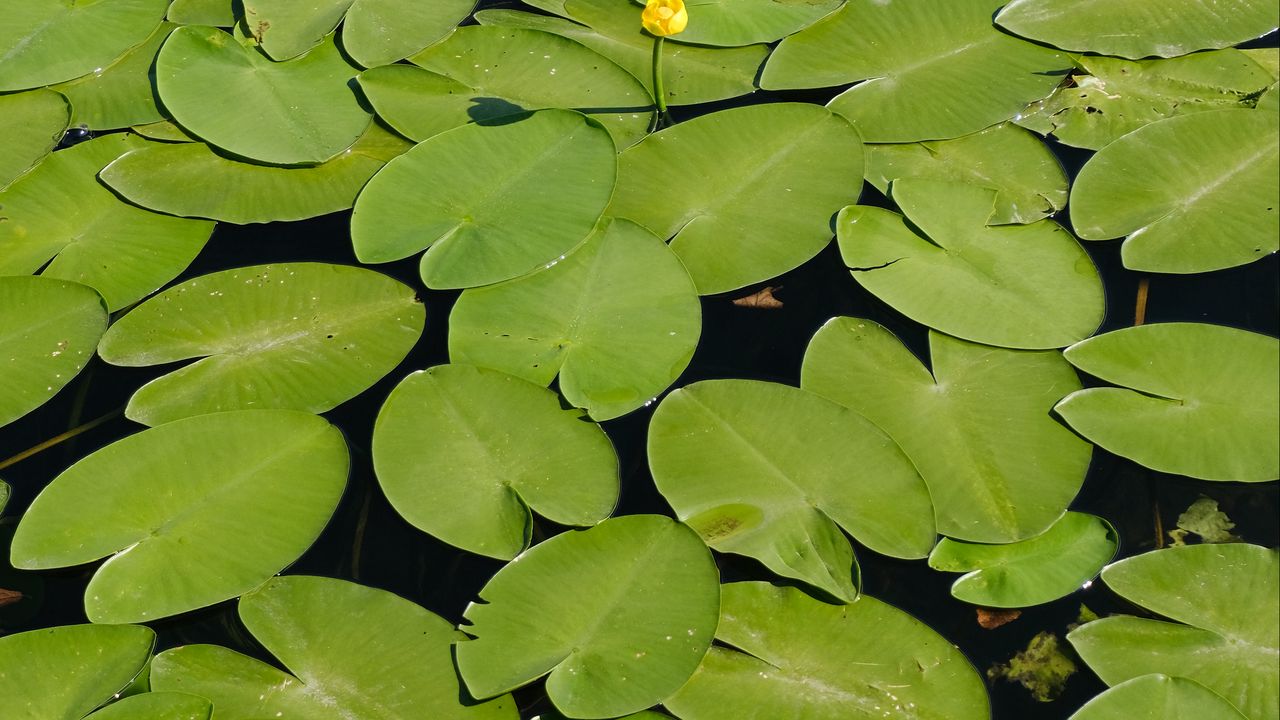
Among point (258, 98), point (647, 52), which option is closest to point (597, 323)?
point (647, 52)

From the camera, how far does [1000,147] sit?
273 cm

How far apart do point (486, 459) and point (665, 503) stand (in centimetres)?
44

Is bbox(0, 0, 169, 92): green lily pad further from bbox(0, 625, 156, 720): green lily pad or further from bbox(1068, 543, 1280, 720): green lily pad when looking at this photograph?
bbox(1068, 543, 1280, 720): green lily pad

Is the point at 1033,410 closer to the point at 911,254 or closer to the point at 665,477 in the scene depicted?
the point at 911,254

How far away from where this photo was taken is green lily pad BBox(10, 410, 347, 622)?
2.02 metres

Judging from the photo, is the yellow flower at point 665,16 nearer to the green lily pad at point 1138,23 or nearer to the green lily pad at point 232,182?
the green lily pad at point 232,182

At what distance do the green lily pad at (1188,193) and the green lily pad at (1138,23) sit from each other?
32cm

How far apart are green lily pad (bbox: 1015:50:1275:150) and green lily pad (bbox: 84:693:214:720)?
2636mm

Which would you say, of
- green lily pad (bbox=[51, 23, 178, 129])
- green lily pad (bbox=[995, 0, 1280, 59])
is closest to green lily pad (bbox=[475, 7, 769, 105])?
green lily pad (bbox=[995, 0, 1280, 59])

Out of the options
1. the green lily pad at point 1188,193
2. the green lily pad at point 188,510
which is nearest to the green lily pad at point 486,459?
the green lily pad at point 188,510

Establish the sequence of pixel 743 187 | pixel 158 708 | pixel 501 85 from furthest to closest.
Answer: pixel 501 85 < pixel 743 187 < pixel 158 708

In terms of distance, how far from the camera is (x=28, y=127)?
2.67 meters

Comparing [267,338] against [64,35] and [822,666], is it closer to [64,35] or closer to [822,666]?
[64,35]

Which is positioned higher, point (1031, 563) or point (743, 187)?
point (743, 187)
